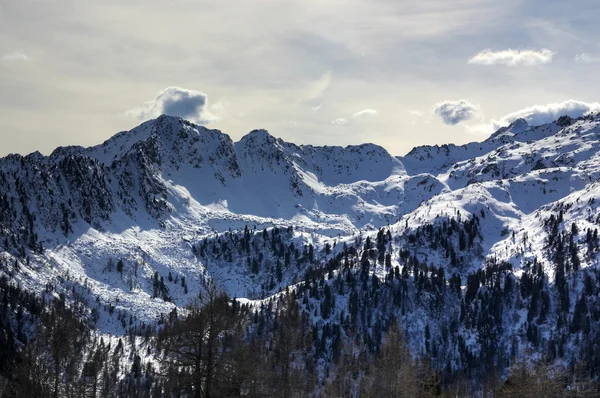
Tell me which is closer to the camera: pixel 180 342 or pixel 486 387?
pixel 180 342

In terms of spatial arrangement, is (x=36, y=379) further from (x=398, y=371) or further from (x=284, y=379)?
(x=398, y=371)

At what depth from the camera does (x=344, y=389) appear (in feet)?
453

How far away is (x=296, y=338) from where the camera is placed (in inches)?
2357

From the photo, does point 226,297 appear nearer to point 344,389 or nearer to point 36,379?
point 36,379

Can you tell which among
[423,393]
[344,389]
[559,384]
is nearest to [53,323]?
[423,393]

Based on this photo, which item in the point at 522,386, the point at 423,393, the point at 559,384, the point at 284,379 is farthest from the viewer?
the point at 559,384

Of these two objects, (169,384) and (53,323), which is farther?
Answer: (53,323)

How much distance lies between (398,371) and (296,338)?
89.5 ft

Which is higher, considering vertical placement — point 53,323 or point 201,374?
point 53,323

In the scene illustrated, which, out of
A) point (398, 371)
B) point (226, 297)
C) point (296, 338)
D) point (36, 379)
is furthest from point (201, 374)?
point (398, 371)

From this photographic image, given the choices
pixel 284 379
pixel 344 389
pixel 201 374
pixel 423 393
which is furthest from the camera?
pixel 344 389

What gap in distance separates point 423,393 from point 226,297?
132ft

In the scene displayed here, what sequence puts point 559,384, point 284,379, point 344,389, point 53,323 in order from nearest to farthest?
point 53,323 → point 284,379 → point 559,384 → point 344,389

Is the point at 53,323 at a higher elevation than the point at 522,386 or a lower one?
higher
